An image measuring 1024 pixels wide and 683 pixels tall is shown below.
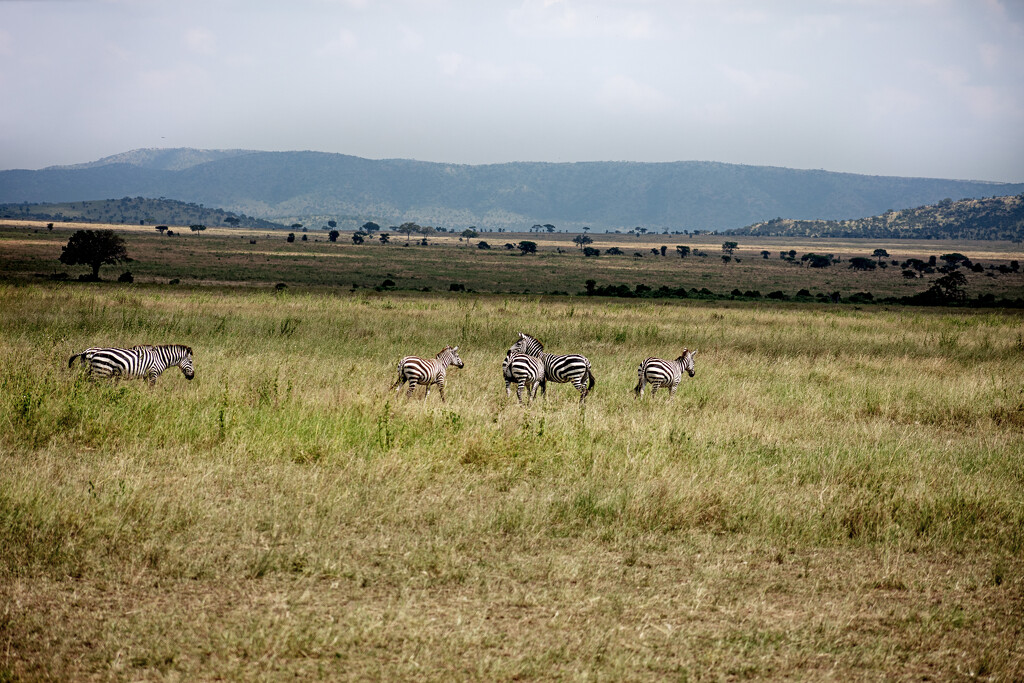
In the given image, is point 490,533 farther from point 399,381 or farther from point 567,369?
point 567,369

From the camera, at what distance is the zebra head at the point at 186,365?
1394cm

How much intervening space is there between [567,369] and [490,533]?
724 cm

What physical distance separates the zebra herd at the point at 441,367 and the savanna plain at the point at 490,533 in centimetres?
41

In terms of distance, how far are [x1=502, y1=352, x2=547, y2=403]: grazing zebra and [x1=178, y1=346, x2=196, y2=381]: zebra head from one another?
575 centimetres

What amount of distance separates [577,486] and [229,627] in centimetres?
427

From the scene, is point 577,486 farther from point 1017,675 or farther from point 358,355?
point 358,355

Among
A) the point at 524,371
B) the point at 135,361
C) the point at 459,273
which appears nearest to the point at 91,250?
the point at 459,273

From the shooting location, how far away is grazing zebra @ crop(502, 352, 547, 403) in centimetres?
1374

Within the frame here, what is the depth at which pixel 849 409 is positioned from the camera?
14.7m

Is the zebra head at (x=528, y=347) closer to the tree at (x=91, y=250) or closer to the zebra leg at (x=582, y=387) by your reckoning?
the zebra leg at (x=582, y=387)

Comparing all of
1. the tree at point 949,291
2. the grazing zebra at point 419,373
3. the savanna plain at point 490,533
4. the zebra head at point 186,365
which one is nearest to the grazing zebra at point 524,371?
the savanna plain at point 490,533

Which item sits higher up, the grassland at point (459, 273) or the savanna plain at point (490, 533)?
the grassland at point (459, 273)

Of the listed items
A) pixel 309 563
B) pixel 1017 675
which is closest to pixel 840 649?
pixel 1017 675

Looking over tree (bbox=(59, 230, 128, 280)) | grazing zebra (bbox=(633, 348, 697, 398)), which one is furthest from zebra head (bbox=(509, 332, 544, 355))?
tree (bbox=(59, 230, 128, 280))
